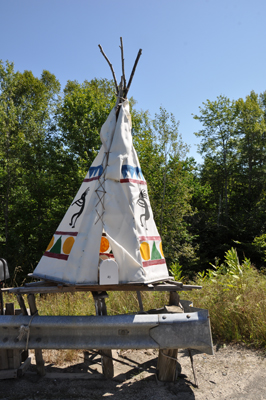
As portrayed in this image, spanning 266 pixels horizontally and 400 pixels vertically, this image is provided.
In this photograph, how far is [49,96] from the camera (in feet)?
85.5

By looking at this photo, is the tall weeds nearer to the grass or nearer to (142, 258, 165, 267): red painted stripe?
the grass

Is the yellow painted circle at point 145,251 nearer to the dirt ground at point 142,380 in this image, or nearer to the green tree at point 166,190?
the dirt ground at point 142,380

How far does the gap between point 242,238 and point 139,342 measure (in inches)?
914

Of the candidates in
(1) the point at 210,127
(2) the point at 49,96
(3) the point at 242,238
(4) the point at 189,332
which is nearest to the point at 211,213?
(3) the point at 242,238

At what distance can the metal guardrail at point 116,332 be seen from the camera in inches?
115

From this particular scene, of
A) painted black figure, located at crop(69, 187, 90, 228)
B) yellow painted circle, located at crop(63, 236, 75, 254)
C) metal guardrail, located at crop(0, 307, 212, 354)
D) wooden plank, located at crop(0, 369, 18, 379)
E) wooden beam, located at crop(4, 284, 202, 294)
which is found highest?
painted black figure, located at crop(69, 187, 90, 228)

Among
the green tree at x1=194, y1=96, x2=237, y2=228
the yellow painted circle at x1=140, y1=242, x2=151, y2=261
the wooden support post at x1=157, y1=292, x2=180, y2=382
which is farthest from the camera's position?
the green tree at x1=194, y1=96, x2=237, y2=228

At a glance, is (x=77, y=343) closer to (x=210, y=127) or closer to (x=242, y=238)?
(x=242, y=238)

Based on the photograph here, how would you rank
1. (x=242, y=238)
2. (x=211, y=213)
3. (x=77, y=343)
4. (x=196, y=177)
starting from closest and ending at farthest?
(x=77, y=343)
(x=242, y=238)
(x=211, y=213)
(x=196, y=177)

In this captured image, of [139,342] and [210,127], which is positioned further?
[210,127]

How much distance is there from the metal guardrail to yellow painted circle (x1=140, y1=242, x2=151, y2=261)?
27.2 inches

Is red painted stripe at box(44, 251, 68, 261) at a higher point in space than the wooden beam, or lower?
higher

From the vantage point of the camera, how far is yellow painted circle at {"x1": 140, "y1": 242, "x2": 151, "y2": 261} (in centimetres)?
347

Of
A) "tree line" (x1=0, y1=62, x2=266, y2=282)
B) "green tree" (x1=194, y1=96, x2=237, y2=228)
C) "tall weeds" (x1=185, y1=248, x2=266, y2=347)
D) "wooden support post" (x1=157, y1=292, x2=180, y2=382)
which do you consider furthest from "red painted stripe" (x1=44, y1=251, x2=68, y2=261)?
"green tree" (x1=194, y1=96, x2=237, y2=228)
